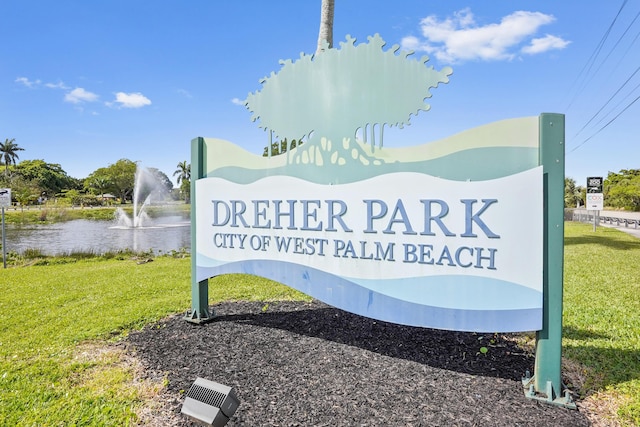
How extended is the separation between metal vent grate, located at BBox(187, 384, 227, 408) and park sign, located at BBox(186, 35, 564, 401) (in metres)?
1.87

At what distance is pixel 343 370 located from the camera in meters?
3.29

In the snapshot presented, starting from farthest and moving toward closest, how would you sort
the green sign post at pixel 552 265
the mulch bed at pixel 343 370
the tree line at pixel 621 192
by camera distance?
the tree line at pixel 621 192, the green sign post at pixel 552 265, the mulch bed at pixel 343 370

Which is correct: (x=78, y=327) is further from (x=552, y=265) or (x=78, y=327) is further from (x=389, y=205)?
(x=552, y=265)

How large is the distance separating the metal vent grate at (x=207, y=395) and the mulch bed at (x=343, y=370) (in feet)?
2.42

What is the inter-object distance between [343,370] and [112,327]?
A: 315cm

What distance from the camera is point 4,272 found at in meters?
9.47

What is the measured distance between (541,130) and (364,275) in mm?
1885

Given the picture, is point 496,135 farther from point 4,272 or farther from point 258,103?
point 4,272

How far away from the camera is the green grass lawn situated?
2912 mm

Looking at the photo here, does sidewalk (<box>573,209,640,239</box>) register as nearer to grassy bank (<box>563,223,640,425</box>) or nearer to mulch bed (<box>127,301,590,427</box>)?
grassy bank (<box>563,223,640,425</box>)

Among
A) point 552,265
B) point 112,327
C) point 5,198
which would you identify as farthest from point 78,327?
point 5,198

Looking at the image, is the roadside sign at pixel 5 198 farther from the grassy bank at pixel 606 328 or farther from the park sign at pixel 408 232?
the grassy bank at pixel 606 328

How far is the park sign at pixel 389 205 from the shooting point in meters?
2.87

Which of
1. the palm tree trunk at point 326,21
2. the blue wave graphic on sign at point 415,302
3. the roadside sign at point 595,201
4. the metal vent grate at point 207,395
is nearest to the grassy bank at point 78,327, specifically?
A: the metal vent grate at point 207,395
